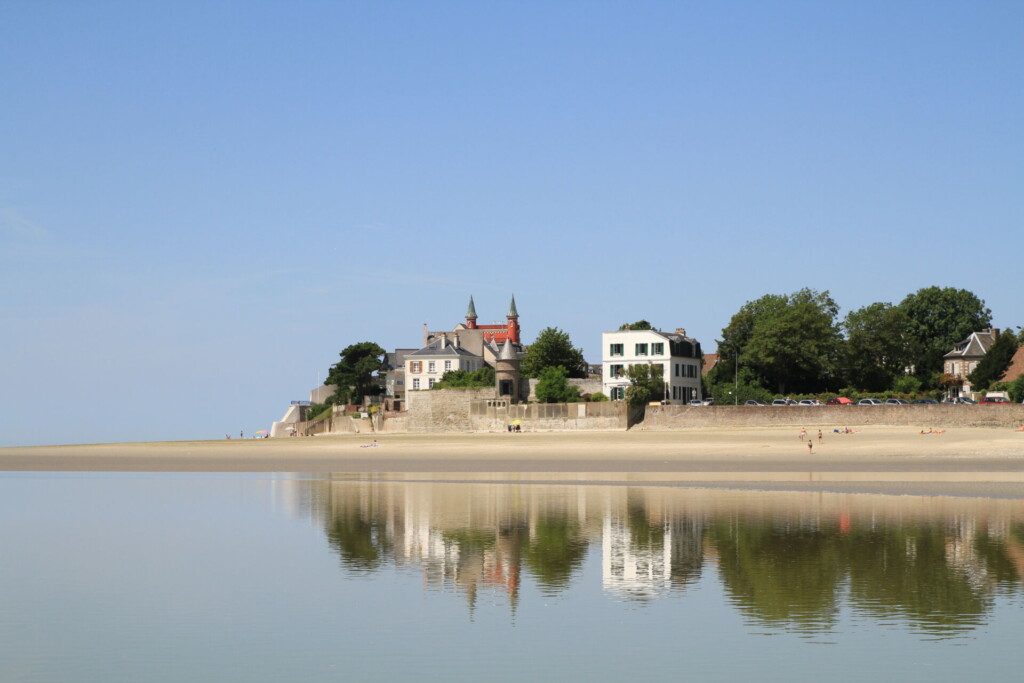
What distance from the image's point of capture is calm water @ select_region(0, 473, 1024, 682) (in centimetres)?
1409

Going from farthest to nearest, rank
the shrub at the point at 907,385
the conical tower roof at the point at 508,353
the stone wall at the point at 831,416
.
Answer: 1. the shrub at the point at 907,385
2. the conical tower roof at the point at 508,353
3. the stone wall at the point at 831,416

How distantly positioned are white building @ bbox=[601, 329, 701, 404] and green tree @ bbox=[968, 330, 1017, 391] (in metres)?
21.1

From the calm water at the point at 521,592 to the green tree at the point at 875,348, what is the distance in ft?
189

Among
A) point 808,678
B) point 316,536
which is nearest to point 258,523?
point 316,536

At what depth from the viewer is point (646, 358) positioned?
84.8 metres

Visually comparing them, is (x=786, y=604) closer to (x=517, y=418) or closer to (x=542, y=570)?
(x=542, y=570)

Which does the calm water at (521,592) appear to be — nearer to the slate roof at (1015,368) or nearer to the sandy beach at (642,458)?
the sandy beach at (642,458)

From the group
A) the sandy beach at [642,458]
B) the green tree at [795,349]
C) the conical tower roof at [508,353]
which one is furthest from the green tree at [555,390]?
the green tree at [795,349]

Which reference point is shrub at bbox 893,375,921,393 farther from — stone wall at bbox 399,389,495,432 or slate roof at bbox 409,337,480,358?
slate roof at bbox 409,337,480,358

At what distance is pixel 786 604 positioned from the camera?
1728 cm

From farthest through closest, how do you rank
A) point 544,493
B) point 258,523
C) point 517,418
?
point 517,418, point 544,493, point 258,523

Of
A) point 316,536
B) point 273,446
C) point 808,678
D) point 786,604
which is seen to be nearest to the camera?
point 808,678

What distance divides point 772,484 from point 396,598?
23390 millimetres

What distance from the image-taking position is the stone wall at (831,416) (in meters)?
68.3
